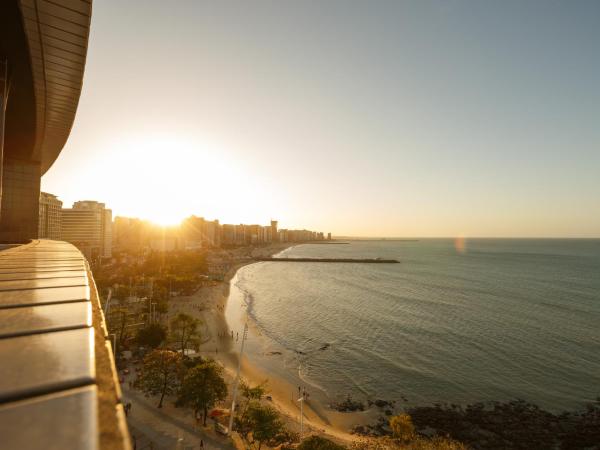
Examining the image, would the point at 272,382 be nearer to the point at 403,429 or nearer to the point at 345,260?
the point at 403,429

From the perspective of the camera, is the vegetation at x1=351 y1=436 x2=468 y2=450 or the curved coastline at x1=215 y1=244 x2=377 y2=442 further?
the curved coastline at x1=215 y1=244 x2=377 y2=442

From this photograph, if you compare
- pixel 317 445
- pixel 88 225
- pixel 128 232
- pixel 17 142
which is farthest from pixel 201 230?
pixel 17 142

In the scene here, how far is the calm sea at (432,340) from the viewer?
23.7 meters

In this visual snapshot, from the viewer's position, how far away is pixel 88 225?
10369cm

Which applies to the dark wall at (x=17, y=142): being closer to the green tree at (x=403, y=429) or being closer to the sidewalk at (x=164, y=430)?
the sidewalk at (x=164, y=430)

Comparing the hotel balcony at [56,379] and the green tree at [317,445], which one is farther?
Answer: the green tree at [317,445]

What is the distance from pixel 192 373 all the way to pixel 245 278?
59083mm

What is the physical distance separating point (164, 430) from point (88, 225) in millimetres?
Answer: 106190

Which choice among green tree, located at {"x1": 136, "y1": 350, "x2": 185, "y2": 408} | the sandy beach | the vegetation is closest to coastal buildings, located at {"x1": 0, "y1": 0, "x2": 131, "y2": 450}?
green tree, located at {"x1": 136, "y1": 350, "x2": 185, "y2": 408}

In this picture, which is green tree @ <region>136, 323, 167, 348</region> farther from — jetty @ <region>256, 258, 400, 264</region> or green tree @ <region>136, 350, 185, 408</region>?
jetty @ <region>256, 258, 400, 264</region>

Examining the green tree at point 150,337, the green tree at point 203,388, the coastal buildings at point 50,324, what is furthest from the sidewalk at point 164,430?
the coastal buildings at point 50,324

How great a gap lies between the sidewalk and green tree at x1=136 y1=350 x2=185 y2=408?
786 mm

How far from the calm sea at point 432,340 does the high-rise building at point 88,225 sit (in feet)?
239

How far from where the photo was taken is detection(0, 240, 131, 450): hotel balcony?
83cm
